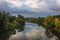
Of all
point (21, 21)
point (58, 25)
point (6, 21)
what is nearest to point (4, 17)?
point (6, 21)

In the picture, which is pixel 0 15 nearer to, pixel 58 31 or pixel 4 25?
A: pixel 4 25

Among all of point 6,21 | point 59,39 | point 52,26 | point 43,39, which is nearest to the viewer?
point 59,39

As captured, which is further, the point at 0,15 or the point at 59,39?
the point at 0,15

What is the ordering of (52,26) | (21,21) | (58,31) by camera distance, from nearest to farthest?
(58,31)
(52,26)
(21,21)

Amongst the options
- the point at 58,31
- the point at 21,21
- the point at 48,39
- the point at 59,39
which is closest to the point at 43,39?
the point at 48,39

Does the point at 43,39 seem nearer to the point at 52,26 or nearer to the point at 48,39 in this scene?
the point at 48,39

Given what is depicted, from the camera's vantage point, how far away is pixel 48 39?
15.2 m

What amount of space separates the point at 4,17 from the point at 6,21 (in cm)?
48

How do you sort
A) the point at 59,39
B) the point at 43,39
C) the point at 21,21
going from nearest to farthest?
the point at 59,39 → the point at 43,39 → the point at 21,21

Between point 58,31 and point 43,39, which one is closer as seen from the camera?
point 43,39

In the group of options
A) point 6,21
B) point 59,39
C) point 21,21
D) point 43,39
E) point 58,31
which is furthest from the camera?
point 21,21

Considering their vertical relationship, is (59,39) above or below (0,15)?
below

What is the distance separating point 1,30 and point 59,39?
740 centimetres

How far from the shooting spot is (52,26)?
77.4ft
